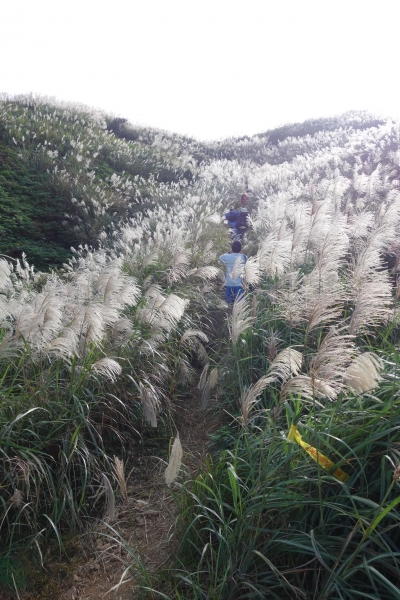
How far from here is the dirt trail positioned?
2600mm

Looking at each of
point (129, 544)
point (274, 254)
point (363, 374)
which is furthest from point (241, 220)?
point (363, 374)

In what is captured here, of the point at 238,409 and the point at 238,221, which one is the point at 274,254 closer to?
the point at 238,409

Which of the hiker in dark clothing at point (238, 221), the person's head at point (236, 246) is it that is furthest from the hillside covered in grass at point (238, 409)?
the hiker in dark clothing at point (238, 221)

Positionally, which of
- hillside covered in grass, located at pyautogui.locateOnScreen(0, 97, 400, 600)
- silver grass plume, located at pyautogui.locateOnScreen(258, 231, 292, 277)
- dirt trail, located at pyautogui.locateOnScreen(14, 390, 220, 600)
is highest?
silver grass plume, located at pyautogui.locateOnScreen(258, 231, 292, 277)

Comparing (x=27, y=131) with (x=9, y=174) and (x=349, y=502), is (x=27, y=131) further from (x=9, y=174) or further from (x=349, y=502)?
(x=349, y=502)

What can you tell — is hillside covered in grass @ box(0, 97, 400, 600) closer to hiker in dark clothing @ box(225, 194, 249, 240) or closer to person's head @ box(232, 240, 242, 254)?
person's head @ box(232, 240, 242, 254)

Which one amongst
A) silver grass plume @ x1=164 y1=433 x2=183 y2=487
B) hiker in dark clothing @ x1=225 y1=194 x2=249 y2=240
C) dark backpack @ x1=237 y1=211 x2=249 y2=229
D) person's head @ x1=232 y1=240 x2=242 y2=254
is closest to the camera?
silver grass plume @ x1=164 y1=433 x2=183 y2=487

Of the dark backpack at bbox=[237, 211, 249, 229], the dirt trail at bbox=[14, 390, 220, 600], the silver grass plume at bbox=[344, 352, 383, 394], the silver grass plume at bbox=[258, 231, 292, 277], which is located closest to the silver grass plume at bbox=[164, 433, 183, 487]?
the dirt trail at bbox=[14, 390, 220, 600]

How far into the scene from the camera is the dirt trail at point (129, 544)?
8.53 feet

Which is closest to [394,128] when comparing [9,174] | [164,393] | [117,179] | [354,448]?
[117,179]

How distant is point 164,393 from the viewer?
14.0ft

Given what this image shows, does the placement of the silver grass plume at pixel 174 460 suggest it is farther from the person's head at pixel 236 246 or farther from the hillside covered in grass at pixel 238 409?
the person's head at pixel 236 246

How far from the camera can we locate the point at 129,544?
2793 mm

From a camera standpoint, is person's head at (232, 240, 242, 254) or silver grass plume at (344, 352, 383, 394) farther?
person's head at (232, 240, 242, 254)
